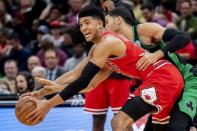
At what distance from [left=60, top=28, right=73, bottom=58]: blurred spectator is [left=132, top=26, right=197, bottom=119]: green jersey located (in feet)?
16.2

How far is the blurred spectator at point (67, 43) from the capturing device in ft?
35.0

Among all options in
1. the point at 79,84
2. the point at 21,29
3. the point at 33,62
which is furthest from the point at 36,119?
the point at 21,29

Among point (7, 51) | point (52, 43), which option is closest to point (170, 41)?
point (52, 43)

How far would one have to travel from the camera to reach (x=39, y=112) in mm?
5160

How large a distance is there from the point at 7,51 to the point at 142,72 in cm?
574

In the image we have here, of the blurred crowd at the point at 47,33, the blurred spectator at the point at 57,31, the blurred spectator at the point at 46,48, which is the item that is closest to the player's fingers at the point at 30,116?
the blurred crowd at the point at 47,33

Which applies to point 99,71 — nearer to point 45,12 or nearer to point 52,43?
point 52,43

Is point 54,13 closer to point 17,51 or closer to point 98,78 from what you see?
point 17,51

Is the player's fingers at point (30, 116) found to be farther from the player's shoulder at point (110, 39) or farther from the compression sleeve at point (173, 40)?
the compression sleeve at point (173, 40)

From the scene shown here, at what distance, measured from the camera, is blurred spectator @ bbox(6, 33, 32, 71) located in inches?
416

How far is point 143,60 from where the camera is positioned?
17.6ft

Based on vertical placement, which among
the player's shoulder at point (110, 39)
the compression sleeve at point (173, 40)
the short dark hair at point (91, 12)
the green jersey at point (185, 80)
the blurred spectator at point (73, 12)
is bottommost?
the blurred spectator at point (73, 12)

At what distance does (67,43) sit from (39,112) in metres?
5.65

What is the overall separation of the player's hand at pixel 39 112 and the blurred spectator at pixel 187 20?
538cm
